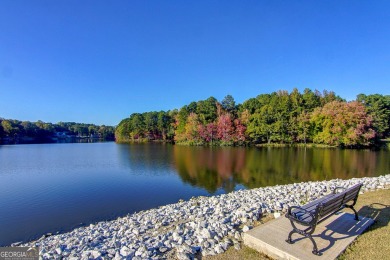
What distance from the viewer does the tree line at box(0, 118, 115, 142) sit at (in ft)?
274

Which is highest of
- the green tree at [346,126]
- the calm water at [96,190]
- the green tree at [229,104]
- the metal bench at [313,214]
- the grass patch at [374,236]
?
the green tree at [229,104]

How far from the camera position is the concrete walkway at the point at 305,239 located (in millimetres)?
4002

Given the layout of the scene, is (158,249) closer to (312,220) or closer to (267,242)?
(267,242)

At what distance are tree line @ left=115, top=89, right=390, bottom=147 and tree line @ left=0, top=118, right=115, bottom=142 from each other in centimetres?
6767

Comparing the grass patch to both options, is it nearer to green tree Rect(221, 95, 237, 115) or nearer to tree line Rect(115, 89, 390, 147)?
tree line Rect(115, 89, 390, 147)

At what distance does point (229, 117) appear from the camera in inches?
2077

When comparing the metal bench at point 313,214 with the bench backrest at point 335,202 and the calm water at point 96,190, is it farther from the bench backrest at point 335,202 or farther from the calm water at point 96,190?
the calm water at point 96,190

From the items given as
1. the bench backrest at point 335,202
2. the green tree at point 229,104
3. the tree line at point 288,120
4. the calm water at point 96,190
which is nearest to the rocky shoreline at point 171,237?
the bench backrest at point 335,202

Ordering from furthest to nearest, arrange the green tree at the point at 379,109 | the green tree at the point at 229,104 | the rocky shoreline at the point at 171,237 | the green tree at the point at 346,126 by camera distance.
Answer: the green tree at the point at 229,104 → the green tree at the point at 379,109 → the green tree at the point at 346,126 → the rocky shoreline at the point at 171,237

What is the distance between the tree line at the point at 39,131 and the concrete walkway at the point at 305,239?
104 meters

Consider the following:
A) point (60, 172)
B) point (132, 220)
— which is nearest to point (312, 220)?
point (132, 220)

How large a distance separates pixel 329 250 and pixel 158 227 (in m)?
4.57

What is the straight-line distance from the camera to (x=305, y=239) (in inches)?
175

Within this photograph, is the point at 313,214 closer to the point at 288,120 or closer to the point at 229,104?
the point at 288,120
